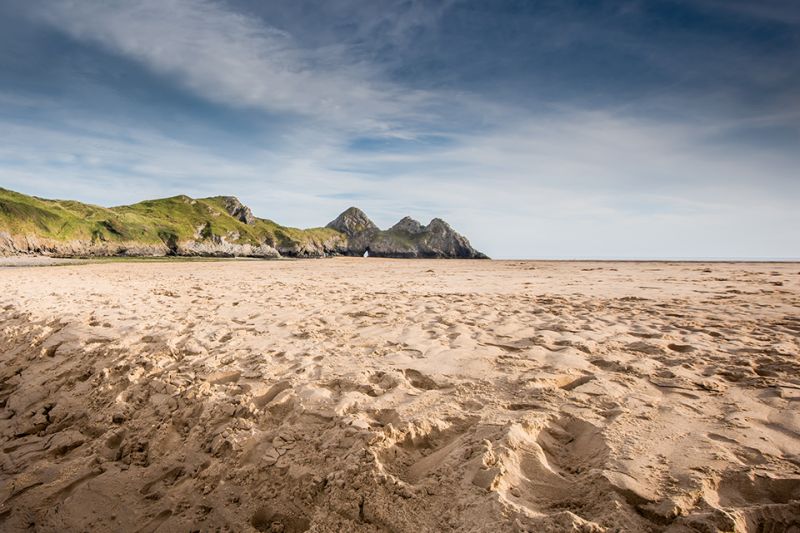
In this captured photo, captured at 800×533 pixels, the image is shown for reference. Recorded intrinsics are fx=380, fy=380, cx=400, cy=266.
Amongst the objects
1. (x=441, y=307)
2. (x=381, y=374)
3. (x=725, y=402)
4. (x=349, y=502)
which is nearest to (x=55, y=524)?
(x=349, y=502)

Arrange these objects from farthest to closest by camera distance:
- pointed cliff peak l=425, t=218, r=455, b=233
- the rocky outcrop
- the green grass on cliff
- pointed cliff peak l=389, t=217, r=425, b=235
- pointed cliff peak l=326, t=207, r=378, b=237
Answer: pointed cliff peak l=326, t=207, r=378, b=237 < pointed cliff peak l=389, t=217, r=425, b=235 < pointed cliff peak l=425, t=218, r=455, b=233 < the rocky outcrop < the green grass on cliff

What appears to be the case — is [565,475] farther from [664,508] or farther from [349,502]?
[349,502]

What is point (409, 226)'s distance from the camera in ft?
364

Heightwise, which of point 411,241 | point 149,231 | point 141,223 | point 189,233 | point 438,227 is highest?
point 438,227

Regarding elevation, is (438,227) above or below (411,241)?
above

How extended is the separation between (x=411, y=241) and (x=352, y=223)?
2440cm

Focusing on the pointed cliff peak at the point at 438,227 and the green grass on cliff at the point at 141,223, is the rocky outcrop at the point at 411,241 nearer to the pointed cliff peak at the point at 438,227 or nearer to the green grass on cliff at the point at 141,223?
the pointed cliff peak at the point at 438,227

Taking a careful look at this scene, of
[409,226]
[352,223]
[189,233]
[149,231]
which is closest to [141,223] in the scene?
[149,231]

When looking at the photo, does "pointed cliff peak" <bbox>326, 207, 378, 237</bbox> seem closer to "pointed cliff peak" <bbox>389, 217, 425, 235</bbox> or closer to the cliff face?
the cliff face

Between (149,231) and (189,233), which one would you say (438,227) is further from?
(149,231)

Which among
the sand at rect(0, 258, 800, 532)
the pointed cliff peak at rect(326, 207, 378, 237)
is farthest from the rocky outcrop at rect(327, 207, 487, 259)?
the sand at rect(0, 258, 800, 532)

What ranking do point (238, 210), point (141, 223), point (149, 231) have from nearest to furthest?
1. point (149, 231)
2. point (141, 223)
3. point (238, 210)

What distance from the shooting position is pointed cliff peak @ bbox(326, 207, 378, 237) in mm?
118400

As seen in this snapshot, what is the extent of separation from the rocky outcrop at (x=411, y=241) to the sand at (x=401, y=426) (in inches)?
3819
